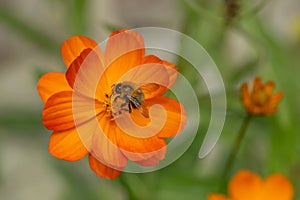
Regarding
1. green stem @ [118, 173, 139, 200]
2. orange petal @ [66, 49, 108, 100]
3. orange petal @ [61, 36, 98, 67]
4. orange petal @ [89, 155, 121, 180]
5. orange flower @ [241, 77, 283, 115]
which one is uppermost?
orange flower @ [241, 77, 283, 115]

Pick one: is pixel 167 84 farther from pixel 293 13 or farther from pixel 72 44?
pixel 293 13

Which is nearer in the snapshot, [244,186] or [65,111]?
[65,111]

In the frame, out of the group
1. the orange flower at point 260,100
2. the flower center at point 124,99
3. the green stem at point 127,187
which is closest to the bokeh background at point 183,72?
the green stem at point 127,187

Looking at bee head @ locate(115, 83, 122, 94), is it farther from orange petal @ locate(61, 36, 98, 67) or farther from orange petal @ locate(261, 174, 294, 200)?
orange petal @ locate(261, 174, 294, 200)

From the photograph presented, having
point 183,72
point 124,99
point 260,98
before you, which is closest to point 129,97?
point 124,99

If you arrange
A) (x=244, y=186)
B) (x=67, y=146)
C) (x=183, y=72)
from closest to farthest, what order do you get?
(x=67, y=146)
(x=244, y=186)
(x=183, y=72)

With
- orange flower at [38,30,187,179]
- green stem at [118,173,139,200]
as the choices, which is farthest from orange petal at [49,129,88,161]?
green stem at [118,173,139,200]

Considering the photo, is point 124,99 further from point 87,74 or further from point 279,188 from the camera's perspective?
point 279,188

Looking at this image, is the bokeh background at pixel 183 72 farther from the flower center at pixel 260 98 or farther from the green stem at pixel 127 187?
the flower center at pixel 260 98
